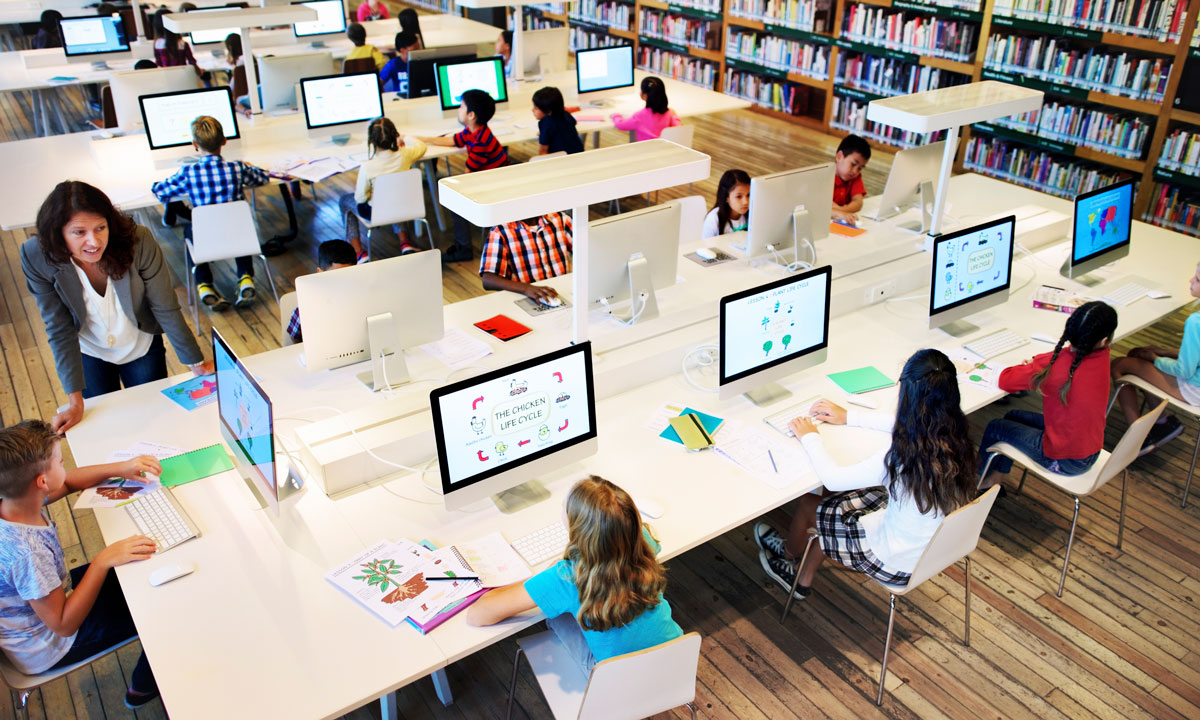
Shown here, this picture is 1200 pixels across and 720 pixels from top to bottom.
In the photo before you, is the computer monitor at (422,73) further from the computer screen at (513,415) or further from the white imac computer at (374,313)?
the computer screen at (513,415)

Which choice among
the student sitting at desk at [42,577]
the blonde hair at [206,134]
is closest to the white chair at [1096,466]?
the student sitting at desk at [42,577]

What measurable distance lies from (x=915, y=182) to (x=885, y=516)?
2.25 m

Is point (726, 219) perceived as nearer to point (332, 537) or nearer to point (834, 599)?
point (834, 599)

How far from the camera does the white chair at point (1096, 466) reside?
9.95ft

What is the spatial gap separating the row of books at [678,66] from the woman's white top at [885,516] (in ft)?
24.6

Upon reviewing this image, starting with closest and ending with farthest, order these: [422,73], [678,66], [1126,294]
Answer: [1126,294]
[422,73]
[678,66]

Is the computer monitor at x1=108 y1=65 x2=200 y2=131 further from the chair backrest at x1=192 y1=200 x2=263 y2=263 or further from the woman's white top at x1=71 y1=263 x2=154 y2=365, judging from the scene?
the woman's white top at x1=71 y1=263 x2=154 y2=365

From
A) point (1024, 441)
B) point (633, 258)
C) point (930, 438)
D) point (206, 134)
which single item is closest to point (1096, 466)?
point (1024, 441)

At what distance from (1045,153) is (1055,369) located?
4688 millimetres

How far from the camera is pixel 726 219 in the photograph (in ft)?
15.4

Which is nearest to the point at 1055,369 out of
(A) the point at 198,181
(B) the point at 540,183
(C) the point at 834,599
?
(C) the point at 834,599

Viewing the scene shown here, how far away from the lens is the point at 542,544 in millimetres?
2525

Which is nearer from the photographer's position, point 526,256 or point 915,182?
point 526,256

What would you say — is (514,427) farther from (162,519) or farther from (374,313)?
(162,519)
